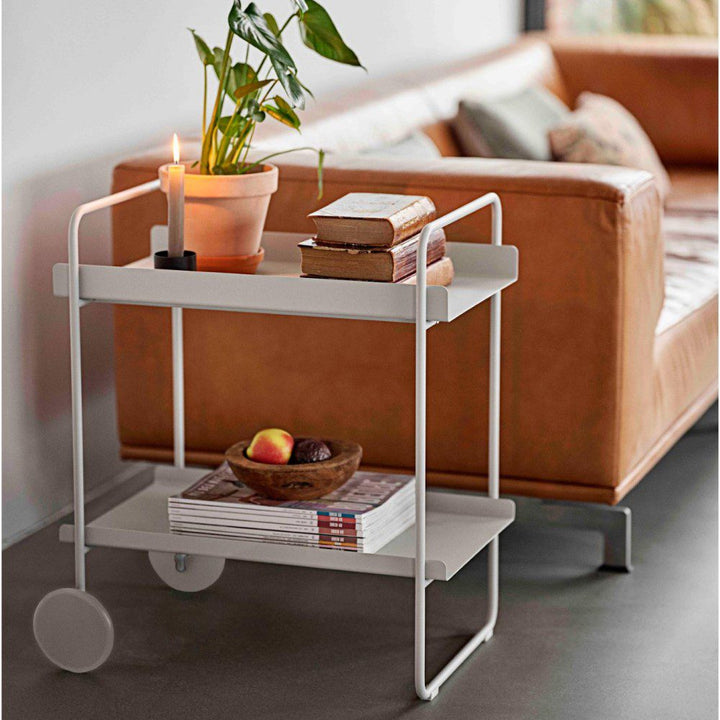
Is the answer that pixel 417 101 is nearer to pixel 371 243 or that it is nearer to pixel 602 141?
pixel 602 141

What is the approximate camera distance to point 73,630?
1.98m

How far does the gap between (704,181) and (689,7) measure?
163 centimetres

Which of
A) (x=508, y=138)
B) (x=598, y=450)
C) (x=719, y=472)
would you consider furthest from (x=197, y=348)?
(x=508, y=138)

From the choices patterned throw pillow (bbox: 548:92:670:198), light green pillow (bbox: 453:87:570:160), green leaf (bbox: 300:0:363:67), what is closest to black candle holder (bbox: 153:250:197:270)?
green leaf (bbox: 300:0:363:67)

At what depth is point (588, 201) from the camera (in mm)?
2082

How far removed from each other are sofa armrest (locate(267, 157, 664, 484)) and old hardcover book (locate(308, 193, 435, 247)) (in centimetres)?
26

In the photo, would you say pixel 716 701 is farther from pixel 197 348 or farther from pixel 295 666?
pixel 197 348

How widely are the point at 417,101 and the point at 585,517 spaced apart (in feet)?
4.78

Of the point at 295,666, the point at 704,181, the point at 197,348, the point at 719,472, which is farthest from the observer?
the point at 704,181

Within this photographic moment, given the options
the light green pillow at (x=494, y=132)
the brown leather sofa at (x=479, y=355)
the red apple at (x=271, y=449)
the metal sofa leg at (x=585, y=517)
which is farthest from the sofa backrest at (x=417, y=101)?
the metal sofa leg at (x=585, y=517)

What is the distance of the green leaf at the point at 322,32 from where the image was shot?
1.86 meters

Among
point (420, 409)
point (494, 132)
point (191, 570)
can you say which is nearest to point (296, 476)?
point (420, 409)

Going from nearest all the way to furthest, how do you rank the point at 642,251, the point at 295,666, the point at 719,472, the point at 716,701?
1. the point at 716,701
2. the point at 295,666
3. the point at 642,251
4. the point at 719,472

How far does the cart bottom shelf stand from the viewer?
1.88 m
